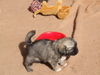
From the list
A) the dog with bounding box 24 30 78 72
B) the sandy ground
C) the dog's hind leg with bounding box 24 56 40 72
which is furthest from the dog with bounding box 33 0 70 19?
the dog's hind leg with bounding box 24 56 40 72

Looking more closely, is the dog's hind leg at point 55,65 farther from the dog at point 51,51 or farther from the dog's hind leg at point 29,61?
the dog's hind leg at point 29,61

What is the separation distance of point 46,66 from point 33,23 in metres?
1.24

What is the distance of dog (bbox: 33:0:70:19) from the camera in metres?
5.03

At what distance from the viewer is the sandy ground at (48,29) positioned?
4035 millimetres

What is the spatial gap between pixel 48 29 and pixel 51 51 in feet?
3.65

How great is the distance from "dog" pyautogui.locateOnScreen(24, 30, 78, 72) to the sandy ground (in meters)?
0.16

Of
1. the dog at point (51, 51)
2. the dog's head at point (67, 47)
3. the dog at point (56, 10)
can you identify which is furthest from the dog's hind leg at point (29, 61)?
the dog at point (56, 10)

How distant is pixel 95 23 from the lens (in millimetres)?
4828

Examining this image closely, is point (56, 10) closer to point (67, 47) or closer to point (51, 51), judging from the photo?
point (51, 51)

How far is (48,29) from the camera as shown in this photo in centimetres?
486

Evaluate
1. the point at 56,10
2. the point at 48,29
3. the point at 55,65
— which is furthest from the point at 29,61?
the point at 56,10

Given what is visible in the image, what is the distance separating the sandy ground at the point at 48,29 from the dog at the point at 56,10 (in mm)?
88

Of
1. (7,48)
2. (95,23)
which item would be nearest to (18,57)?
(7,48)

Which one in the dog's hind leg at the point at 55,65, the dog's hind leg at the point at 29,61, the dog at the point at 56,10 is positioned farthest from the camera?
the dog at the point at 56,10
